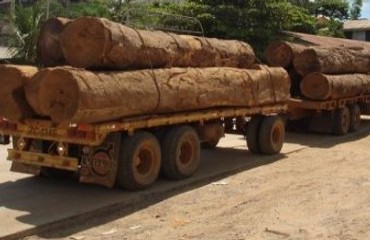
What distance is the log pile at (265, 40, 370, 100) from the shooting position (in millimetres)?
15852

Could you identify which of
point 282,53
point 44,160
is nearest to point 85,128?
point 44,160

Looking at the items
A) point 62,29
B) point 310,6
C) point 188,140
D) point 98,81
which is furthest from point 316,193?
point 310,6

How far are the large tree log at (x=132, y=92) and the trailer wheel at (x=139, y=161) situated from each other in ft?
1.29

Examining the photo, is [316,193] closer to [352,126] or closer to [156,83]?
[156,83]

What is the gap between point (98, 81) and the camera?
8.15 m

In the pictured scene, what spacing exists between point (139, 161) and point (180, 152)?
109 cm

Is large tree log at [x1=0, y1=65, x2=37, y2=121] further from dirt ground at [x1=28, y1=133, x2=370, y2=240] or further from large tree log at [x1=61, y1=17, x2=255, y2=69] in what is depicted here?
dirt ground at [x1=28, y1=133, x2=370, y2=240]

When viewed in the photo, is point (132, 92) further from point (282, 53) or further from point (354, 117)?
point (354, 117)

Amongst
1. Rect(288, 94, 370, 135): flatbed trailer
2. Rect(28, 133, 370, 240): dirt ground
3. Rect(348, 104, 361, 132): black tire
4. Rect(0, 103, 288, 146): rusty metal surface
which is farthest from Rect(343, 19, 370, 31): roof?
Rect(0, 103, 288, 146): rusty metal surface

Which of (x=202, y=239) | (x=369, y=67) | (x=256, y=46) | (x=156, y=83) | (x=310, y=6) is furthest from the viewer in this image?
(x=310, y=6)

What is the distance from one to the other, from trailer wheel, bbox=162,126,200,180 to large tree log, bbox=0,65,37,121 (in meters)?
2.22

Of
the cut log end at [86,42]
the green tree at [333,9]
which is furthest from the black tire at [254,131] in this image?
the green tree at [333,9]

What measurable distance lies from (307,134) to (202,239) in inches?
418

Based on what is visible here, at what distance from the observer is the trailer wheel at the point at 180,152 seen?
9.64 meters
